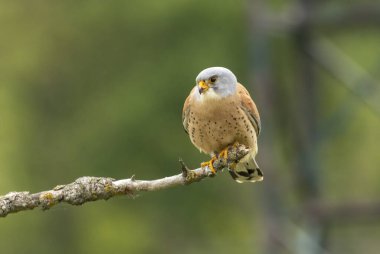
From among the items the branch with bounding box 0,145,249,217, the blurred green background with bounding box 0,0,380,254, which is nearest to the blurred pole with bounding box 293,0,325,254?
the blurred green background with bounding box 0,0,380,254

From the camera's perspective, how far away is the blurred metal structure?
12845mm

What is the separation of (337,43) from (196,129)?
54.2 ft

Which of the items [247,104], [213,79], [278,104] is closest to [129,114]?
Result: [278,104]

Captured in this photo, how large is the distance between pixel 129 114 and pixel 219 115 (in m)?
13.5

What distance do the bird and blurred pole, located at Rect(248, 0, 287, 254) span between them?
628cm

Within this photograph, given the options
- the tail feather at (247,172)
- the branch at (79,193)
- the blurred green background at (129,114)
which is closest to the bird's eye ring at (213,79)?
the branch at (79,193)

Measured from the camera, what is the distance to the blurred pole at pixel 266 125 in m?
12.9

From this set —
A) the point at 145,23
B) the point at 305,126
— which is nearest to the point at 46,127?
the point at 145,23

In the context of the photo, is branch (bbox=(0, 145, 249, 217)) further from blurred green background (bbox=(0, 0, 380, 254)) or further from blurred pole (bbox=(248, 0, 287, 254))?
blurred green background (bbox=(0, 0, 380, 254))

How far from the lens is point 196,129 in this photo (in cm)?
638

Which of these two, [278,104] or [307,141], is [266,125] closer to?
[307,141]

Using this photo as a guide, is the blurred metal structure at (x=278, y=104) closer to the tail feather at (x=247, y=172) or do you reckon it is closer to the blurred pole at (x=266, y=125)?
the blurred pole at (x=266, y=125)

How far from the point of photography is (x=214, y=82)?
595 cm

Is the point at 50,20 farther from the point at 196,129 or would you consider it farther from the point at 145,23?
the point at 196,129
